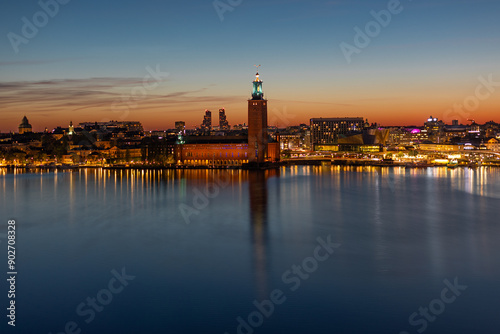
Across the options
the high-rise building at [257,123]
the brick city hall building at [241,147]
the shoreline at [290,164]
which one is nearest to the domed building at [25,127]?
the shoreline at [290,164]

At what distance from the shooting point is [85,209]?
40.4 ft

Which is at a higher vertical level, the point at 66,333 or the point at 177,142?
the point at 177,142

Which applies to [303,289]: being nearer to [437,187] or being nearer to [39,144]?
[437,187]

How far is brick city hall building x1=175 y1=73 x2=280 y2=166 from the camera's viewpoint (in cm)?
2667

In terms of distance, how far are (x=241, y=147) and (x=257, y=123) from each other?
304 centimetres

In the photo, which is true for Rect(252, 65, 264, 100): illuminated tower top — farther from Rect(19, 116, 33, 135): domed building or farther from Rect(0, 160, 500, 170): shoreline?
Rect(19, 116, 33, 135): domed building

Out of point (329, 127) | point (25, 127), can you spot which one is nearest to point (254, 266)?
point (329, 127)

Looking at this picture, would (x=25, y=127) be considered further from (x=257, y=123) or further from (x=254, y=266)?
(x=254, y=266)

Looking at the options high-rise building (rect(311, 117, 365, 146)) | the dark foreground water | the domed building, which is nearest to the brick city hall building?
the dark foreground water

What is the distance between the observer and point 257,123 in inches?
1050

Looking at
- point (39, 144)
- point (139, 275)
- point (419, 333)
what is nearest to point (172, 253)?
point (139, 275)

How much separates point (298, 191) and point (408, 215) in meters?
4.97

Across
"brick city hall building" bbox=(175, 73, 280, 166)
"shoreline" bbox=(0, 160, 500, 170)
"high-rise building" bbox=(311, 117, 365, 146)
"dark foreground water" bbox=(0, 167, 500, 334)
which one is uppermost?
"high-rise building" bbox=(311, 117, 365, 146)

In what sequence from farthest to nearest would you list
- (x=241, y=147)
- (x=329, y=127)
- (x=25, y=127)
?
1. (x=329, y=127)
2. (x=25, y=127)
3. (x=241, y=147)
